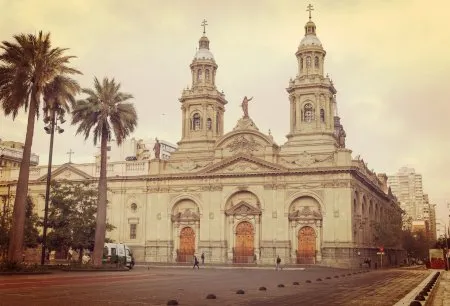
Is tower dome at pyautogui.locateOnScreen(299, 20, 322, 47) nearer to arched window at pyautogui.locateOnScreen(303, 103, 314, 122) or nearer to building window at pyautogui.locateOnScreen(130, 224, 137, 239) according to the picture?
arched window at pyautogui.locateOnScreen(303, 103, 314, 122)

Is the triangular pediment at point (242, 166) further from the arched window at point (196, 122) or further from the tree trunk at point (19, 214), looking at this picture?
the tree trunk at point (19, 214)

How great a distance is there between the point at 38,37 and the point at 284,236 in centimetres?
3825

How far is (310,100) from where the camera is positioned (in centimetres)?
7062

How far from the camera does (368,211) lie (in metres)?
75.9

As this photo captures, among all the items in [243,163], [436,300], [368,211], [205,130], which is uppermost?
[205,130]

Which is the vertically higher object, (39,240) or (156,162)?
(156,162)

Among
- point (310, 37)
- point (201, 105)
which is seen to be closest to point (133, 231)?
point (201, 105)

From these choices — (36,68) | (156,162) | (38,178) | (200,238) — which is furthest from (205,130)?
(36,68)

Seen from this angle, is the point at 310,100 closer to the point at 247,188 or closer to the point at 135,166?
the point at 247,188

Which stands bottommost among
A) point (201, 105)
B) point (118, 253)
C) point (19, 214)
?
point (118, 253)

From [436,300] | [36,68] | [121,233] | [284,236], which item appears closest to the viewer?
[436,300]

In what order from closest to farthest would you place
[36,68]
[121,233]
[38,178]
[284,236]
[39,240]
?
[36,68]
[39,240]
[284,236]
[121,233]
[38,178]

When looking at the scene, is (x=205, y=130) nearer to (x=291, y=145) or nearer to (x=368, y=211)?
(x=291, y=145)

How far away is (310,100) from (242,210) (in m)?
16.4
